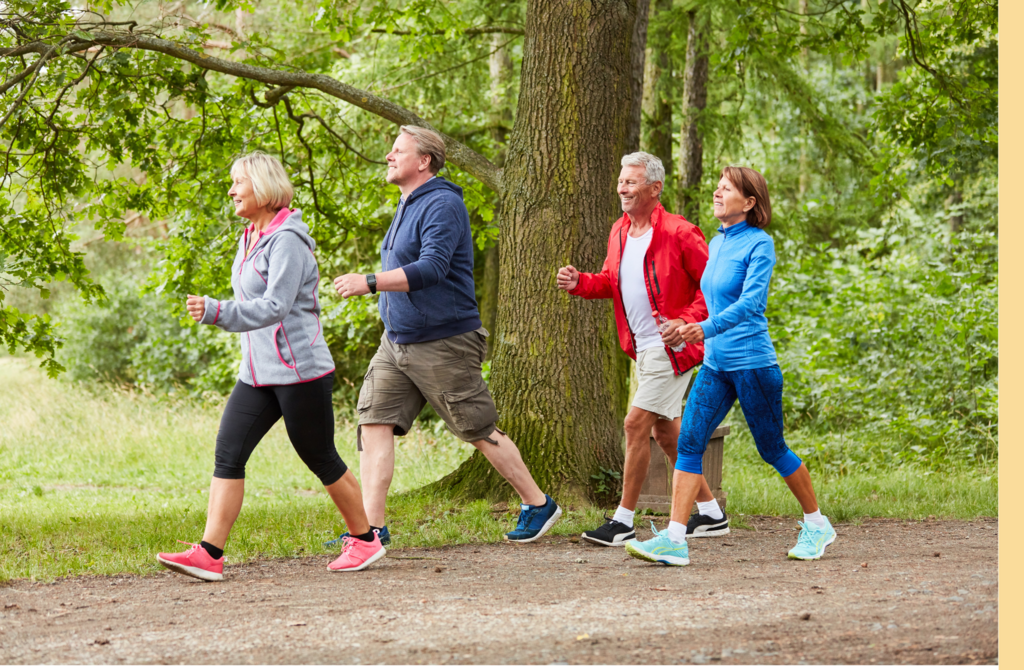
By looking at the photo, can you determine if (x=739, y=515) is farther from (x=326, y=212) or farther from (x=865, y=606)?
(x=326, y=212)

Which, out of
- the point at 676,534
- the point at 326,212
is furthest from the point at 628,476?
the point at 326,212

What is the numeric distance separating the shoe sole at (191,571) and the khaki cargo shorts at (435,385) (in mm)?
1099

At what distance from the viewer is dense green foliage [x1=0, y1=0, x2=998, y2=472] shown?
7.04 m

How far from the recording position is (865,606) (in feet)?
11.8

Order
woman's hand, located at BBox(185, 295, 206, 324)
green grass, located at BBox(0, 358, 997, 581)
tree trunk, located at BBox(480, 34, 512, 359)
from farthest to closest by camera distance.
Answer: tree trunk, located at BBox(480, 34, 512, 359)
green grass, located at BBox(0, 358, 997, 581)
woman's hand, located at BBox(185, 295, 206, 324)

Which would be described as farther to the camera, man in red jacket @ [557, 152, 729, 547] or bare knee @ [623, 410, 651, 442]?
bare knee @ [623, 410, 651, 442]

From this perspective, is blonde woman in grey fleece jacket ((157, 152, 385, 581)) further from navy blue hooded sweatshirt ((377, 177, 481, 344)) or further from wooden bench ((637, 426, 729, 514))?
wooden bench ((637, 426, 729, 514))

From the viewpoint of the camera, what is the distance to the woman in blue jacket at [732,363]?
15.1 ft

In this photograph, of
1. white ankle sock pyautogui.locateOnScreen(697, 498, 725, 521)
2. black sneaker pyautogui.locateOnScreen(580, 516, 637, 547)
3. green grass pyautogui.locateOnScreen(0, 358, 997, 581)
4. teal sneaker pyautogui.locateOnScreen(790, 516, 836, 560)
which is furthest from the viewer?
white ankle sock pyautogui.locateOnScreen(697, 498, 725, 521)

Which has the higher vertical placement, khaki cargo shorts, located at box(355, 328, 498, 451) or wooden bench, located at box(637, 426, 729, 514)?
khaki cargo shorts, located at box(355, 328, 498, 451)

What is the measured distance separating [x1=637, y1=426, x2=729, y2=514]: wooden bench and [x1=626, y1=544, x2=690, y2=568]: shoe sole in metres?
1.62

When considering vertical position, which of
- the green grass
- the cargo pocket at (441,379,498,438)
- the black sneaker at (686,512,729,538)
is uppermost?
the cargo pocket at (441,379,498,438)

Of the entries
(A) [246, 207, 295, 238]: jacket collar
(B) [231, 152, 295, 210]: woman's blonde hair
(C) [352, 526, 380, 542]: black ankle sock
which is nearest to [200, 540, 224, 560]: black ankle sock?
(C) [352, 526, 380, 542]: black ankle sock

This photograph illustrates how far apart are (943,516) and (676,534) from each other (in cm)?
300
